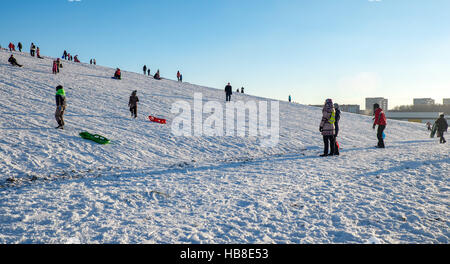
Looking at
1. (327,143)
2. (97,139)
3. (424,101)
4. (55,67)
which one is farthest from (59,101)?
(424,101)

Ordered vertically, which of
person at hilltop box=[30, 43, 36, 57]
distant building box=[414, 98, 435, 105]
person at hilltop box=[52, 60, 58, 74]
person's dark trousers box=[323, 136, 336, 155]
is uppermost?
distant building box=[414, 98, 435, 105]

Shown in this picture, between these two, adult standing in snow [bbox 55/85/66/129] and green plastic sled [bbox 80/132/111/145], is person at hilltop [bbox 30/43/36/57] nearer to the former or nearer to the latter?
adult standing in snow [bbox 55/85/66/129]

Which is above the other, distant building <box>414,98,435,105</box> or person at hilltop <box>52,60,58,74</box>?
distant building <box>414,98,435,105</box>

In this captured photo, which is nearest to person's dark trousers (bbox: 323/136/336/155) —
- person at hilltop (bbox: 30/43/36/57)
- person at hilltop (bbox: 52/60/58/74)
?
person at hilltop (bbox: 52/60/58/74)

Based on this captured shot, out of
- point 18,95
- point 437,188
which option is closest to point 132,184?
point 437,188

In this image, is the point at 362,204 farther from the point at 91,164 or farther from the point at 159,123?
the point at 159,123

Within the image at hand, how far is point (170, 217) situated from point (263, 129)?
12401 mm

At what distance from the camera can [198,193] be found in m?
5.16

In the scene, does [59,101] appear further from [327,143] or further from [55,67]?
[55,67]

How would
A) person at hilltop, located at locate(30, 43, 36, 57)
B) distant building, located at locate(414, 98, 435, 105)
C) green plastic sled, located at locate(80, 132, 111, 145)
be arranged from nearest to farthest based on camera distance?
green plastic sled, located at locate(80, 132, 111, 145) < person at hilltop, located at locate(30, 43, 36, 57) < distant building, located at locate(414, 98, 435, 105)

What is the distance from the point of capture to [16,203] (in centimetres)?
433

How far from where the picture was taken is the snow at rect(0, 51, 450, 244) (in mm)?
3445

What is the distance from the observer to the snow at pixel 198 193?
345 cm
